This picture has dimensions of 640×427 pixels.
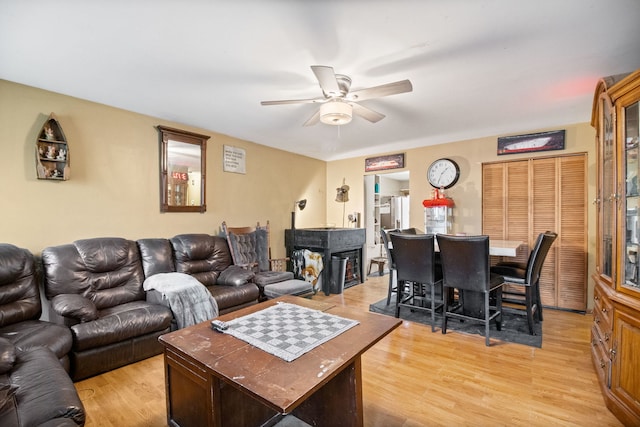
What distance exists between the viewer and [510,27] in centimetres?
183

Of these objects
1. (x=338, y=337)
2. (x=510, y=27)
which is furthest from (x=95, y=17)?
(x=510, y=27)

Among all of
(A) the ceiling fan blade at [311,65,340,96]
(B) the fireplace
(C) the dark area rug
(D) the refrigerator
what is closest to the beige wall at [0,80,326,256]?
(B) the fireplace

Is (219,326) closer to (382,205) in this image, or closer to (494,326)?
(494,326)

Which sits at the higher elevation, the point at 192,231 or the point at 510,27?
the point at 510,27

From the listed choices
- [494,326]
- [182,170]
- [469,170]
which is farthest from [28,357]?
[469,170]

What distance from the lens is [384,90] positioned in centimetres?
218

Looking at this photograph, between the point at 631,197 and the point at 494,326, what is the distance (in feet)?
6.38

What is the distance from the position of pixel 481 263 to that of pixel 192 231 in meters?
3.42

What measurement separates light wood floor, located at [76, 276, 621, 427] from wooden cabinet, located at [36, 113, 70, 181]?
1.88 m

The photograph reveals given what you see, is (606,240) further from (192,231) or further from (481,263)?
(192,231)

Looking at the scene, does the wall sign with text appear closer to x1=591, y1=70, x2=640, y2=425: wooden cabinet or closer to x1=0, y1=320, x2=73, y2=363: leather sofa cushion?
x1=0, y1=320, x2=73, y2=363: leather sofa cushion

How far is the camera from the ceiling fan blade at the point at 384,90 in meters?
2.06

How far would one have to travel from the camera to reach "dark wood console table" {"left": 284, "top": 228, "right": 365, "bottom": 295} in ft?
14.9

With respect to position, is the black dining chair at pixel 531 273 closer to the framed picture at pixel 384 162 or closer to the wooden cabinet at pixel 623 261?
the wooden cabinet at pixel 623 261
